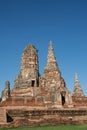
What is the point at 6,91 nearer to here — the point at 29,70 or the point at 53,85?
the point at 29,70

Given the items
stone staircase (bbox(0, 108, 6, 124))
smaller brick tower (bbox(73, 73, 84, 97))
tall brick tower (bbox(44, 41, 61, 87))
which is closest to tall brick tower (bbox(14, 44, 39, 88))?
tall brick tower (bbox(44, 41, 61, 87))

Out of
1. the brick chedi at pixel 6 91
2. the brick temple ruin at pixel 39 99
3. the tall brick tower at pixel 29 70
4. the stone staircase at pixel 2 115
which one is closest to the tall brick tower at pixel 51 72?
the brick temple ruin at pixel 39 99

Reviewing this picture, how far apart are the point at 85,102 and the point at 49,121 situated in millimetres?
10063

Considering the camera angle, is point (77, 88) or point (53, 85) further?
point (77, 88)

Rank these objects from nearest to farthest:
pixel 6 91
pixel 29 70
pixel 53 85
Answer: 1. pixel 53 85
2. pixel 29 70
3. pixel 6 91

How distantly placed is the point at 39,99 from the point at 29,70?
745cm

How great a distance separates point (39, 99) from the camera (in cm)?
3319

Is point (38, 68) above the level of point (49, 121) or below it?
above

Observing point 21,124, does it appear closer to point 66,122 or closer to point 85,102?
point 66,122

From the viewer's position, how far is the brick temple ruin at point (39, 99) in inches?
1096

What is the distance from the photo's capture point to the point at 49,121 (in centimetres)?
2675

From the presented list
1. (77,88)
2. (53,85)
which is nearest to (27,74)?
(53,85)

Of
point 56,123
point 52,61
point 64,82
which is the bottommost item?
→ point 56,123

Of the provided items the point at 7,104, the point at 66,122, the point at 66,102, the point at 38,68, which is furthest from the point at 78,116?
the point at 38,68
